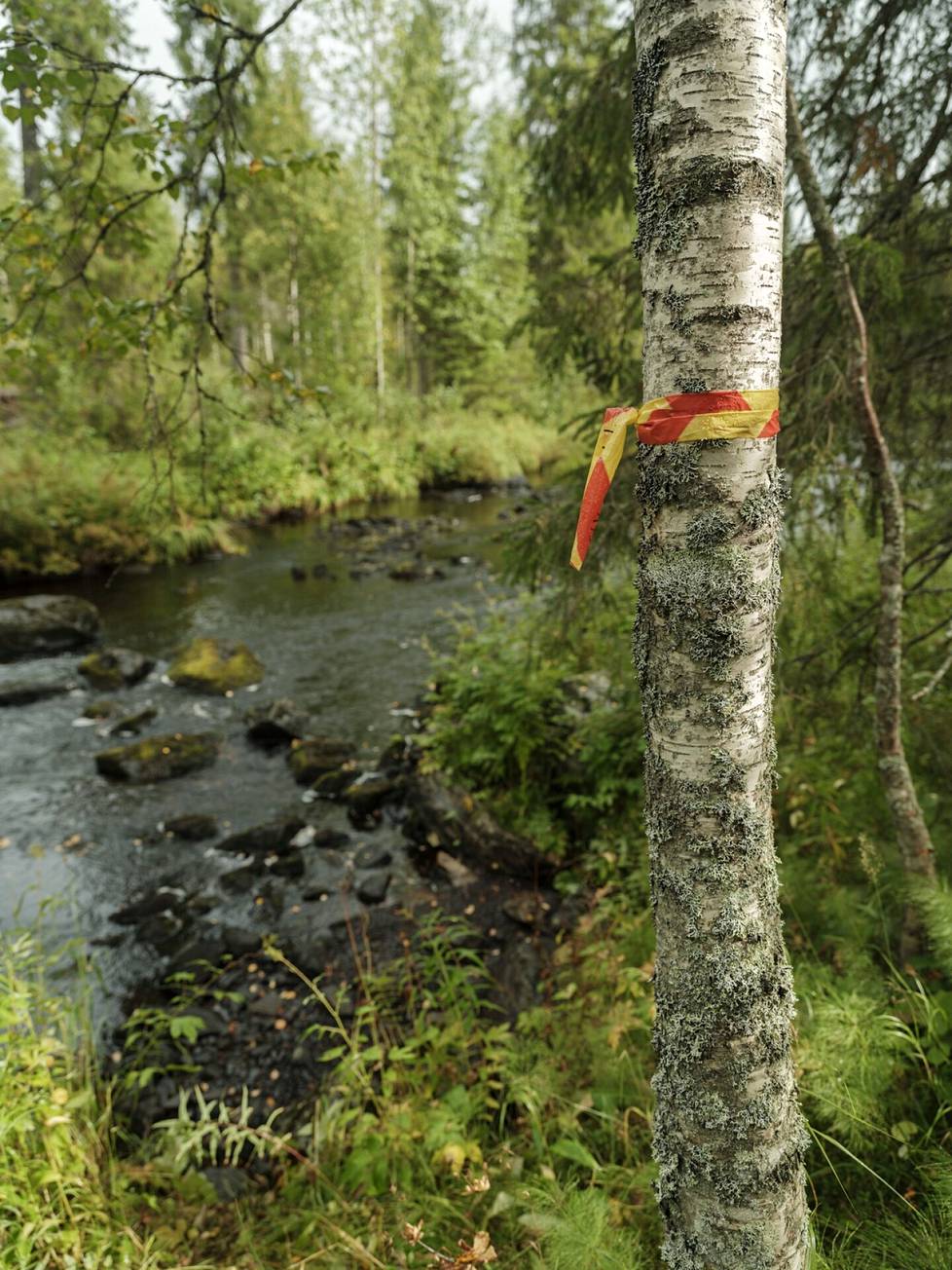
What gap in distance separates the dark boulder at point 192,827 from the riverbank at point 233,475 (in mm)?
2439

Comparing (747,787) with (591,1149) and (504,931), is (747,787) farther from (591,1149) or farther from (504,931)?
(504,931)

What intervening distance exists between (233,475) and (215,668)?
398 inches

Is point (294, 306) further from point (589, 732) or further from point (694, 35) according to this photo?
point (694, 35)

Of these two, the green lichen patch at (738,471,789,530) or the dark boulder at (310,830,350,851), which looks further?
the dark boulder at (310,830,350,851)

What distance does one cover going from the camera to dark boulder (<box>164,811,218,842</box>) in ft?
19.7

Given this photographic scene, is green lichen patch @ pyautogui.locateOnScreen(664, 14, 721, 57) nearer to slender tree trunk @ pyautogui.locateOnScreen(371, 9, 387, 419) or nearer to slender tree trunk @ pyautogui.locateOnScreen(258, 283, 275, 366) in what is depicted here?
slender tree trunk @ pyautogui.locateOnScreen(371, 9, 387, 419)

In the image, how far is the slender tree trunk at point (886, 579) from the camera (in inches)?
92.3

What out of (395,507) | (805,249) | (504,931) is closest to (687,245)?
(805,249)

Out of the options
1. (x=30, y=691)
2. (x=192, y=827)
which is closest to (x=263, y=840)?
(x=192, y=827)

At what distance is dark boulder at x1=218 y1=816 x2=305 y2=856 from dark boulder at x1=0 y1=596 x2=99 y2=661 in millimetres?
5833

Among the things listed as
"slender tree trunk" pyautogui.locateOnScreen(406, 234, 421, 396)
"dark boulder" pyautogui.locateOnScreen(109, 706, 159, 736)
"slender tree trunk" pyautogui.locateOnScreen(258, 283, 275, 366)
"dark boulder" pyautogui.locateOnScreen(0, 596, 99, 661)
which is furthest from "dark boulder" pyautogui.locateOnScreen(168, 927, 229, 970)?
"slender tree trunk" pyautogui.locateOnScreen(406, 234, 421, 396)

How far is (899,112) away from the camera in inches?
136

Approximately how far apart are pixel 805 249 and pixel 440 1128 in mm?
3990

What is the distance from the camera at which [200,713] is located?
26.9ft
